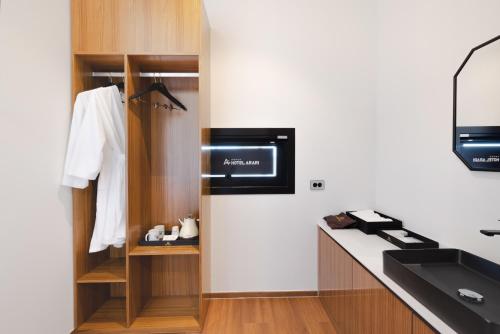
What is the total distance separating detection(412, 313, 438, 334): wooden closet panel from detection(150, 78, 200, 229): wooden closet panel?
190cm

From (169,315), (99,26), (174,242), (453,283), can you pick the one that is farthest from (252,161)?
(453,283)

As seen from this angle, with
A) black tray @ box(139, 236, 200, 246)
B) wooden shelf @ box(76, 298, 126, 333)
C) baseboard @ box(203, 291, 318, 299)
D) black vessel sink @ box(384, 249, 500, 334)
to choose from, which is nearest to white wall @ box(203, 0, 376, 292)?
baseboard @ box(203, 291, 318, 299)

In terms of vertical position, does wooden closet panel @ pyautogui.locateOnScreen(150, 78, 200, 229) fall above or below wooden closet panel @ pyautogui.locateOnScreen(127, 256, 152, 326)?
above

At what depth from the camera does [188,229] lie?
238 cm

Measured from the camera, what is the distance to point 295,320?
7.81 ft

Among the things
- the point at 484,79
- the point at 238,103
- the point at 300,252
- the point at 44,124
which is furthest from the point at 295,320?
the point at 44,124

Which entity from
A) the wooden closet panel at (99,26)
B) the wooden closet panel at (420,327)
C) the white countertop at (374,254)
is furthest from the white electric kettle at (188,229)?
the wooden closet panel at (420,327)

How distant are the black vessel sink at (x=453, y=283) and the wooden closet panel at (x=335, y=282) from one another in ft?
1.46

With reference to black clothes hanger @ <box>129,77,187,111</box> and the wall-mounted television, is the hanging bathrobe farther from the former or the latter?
the wall-mounted television

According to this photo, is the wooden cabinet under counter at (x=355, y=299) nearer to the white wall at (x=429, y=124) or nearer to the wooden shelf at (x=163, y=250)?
the white wall at (x=429, y=124)

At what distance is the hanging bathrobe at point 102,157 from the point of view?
1.96 metres

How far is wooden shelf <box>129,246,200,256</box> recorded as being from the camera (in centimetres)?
213

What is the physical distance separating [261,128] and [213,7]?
4.08 ft

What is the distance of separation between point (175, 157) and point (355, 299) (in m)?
1.87
